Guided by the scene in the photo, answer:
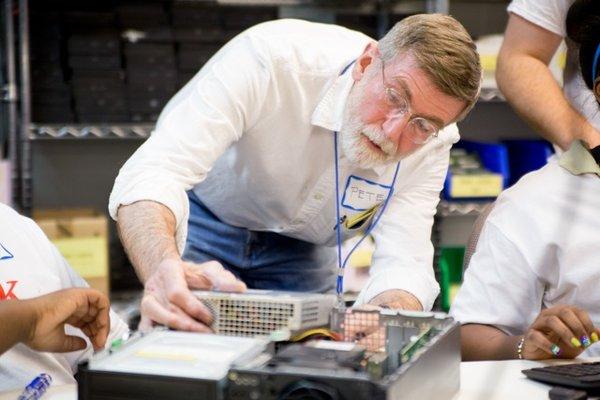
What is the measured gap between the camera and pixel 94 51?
310cm

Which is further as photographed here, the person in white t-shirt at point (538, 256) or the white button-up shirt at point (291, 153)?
the white button-up shirt at point (291, 153)

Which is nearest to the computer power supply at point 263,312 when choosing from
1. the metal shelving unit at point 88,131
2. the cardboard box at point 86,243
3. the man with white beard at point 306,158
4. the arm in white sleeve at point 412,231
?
the man with white beard at point 306,158

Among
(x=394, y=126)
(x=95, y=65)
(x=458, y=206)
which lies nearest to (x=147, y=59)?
(x=95, y=65)

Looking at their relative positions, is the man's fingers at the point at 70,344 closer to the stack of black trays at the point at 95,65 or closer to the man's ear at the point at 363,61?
the man's ear at the point at 363,61

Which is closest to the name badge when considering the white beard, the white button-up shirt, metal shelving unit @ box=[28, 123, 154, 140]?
the white button-up shirt

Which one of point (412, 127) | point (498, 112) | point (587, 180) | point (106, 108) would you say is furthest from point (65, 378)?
point (498, 112)

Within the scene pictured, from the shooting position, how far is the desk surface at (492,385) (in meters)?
1.16

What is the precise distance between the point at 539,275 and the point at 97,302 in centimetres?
82

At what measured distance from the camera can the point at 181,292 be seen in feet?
3.62

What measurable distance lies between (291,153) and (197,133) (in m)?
0.29

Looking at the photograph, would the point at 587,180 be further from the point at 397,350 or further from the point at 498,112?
the point at 498,112

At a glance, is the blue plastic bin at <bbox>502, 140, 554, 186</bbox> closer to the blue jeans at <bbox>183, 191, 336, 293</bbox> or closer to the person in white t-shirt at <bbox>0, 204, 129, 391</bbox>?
the blue jeans at <bbox>183, 191, 336, 293</bbox>

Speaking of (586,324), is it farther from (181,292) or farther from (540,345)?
(181,292)

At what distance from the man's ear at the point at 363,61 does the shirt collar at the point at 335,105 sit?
34 mm
